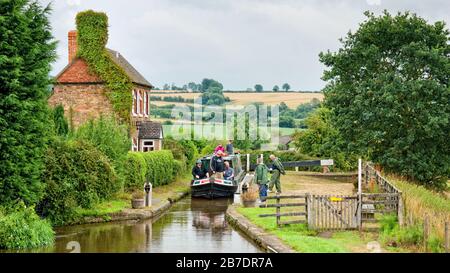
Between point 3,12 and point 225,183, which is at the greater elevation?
point 3,12

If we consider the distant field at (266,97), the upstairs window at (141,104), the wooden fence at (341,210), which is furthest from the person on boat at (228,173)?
the distant field at (266,97)

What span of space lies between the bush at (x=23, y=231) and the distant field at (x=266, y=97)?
53.6 metres

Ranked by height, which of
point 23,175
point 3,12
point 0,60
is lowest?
point 23,175

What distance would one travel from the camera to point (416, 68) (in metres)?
33.2

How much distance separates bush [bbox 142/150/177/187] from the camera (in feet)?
110

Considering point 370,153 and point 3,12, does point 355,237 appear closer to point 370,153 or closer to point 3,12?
point 3,12

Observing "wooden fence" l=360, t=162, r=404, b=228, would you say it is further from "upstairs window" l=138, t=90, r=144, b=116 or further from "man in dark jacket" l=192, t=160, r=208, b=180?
"upstairs window" l=138, t=90, r=144, b=116

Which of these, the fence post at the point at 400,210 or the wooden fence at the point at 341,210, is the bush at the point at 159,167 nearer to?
the wooden fence at the point at 341,210

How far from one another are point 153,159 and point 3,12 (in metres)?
15.7

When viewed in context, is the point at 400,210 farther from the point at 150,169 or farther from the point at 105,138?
the point at 150,169

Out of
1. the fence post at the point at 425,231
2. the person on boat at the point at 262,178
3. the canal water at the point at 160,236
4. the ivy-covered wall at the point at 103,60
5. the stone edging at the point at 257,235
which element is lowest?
the canal water at the point at 160,236

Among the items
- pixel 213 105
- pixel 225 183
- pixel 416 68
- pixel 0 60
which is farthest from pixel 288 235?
pixel 213 105

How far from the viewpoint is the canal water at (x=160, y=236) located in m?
18.5
